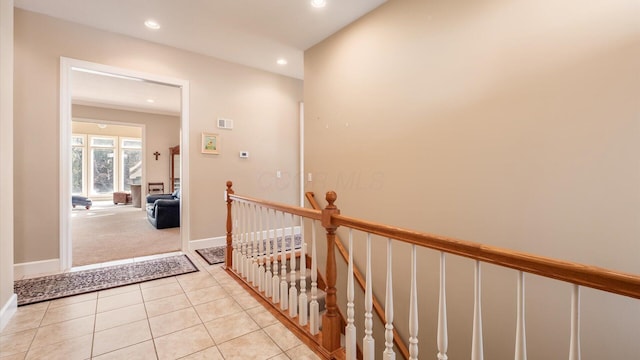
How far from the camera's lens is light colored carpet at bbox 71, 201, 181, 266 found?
3645mm

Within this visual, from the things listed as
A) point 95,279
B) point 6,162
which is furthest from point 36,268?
point 6,162

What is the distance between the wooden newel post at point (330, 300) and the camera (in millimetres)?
1671

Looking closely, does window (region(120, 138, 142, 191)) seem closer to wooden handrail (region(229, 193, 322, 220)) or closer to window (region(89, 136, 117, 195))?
window (region(89, 136, 117, 195))

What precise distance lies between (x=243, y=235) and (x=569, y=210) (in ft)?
8.60

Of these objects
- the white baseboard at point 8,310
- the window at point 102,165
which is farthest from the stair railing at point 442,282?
the window at point 102,165

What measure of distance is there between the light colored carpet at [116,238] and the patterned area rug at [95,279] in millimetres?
429

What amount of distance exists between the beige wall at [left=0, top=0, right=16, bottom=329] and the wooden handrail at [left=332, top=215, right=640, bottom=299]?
2.84m

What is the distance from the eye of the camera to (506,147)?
1.91 metres

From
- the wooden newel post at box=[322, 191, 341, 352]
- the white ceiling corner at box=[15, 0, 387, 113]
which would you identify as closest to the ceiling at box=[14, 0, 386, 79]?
the white ceiling corner at box=[15, 0, 387, 113]

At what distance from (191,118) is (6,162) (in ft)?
6.52

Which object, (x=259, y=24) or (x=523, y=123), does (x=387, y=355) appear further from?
(x=259, y=24)

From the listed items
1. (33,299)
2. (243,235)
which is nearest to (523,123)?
(243,235)

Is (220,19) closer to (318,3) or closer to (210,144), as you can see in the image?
(318,3)

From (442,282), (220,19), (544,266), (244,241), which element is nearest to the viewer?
(544,266)
